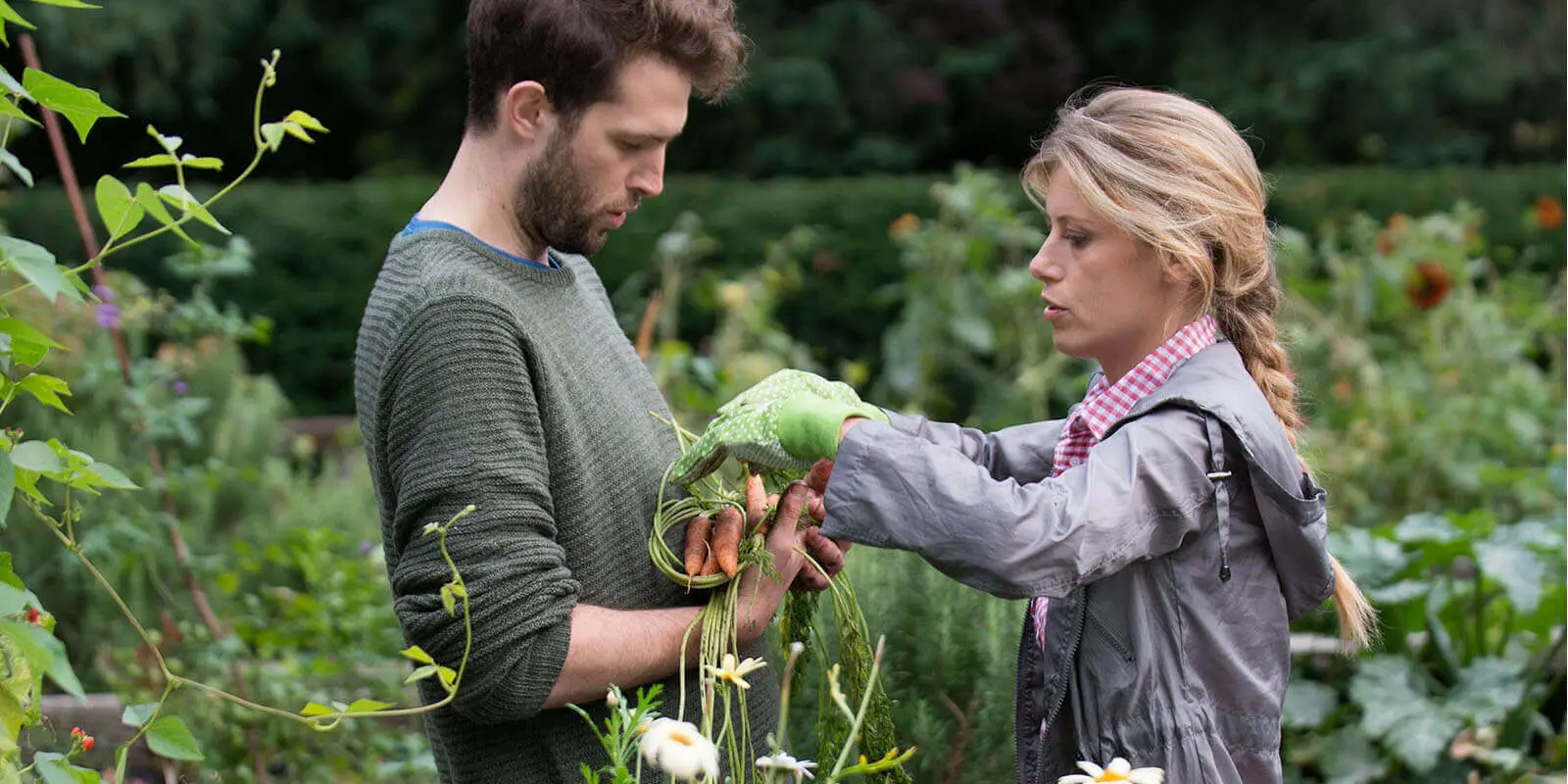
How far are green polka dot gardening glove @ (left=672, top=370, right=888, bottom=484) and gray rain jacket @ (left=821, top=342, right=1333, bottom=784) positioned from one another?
0.05 m

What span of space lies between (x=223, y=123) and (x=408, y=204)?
18.1 ft

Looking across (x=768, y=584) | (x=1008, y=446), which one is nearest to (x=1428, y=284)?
(x=1008, y=446)

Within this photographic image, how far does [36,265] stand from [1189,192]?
1144mm

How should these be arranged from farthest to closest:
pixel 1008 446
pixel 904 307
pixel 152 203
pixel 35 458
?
pixel 904 307 → pixel 1008 446 → pixel 152 203 → pixel 35 458

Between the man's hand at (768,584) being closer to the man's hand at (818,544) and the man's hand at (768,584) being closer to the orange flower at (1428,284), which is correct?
the man's hand at (818,544)

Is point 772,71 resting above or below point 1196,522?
above

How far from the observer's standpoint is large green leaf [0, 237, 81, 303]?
113 centimetres

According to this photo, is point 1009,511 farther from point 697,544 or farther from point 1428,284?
point 1428,284

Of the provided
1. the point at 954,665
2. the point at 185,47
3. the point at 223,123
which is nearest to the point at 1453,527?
the point at 954,665

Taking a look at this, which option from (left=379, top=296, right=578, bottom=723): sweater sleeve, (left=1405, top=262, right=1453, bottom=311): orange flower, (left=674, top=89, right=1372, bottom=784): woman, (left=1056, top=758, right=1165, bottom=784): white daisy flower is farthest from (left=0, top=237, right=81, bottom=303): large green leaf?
(left=1405, top=262, right=1453, bottom=311): orange flower

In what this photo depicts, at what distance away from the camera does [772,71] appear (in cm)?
1086

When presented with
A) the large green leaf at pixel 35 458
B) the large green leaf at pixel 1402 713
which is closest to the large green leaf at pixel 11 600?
the large green leaf at pixel 35 458

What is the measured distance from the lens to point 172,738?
1.38 meters

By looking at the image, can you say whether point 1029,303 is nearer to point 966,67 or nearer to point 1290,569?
point 1290,569
